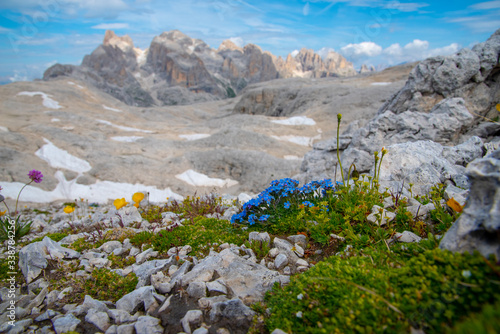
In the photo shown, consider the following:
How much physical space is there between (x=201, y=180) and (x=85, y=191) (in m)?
10.6

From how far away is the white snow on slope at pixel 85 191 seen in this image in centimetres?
2150

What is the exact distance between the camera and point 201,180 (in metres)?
27.0

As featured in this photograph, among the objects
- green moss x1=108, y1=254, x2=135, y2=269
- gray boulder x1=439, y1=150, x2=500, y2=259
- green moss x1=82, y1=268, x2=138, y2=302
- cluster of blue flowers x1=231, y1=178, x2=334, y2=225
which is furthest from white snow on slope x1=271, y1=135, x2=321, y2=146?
gray boulder x1=439, y1=150, x2=500, y2=259

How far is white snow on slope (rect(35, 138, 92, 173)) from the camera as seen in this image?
86.1ft

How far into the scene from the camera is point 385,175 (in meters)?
7.32

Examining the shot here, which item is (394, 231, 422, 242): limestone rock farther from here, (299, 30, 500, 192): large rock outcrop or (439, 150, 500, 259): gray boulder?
(299, 30, 500, 192): large rock outcrop

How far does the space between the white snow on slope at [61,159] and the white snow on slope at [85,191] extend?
59.8 inches

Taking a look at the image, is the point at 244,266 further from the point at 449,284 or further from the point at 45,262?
A: the point at 45,262

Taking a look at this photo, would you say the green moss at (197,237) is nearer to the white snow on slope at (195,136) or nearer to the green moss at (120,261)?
the green moss at (120,261)

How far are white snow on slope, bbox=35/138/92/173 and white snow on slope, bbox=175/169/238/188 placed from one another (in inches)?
383

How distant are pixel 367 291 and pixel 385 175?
5620 mm

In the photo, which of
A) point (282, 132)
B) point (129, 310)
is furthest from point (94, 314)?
point (282, 132)

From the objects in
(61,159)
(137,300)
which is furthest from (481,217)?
(61,159)

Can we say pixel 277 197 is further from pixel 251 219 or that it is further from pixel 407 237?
pixel 407 237
